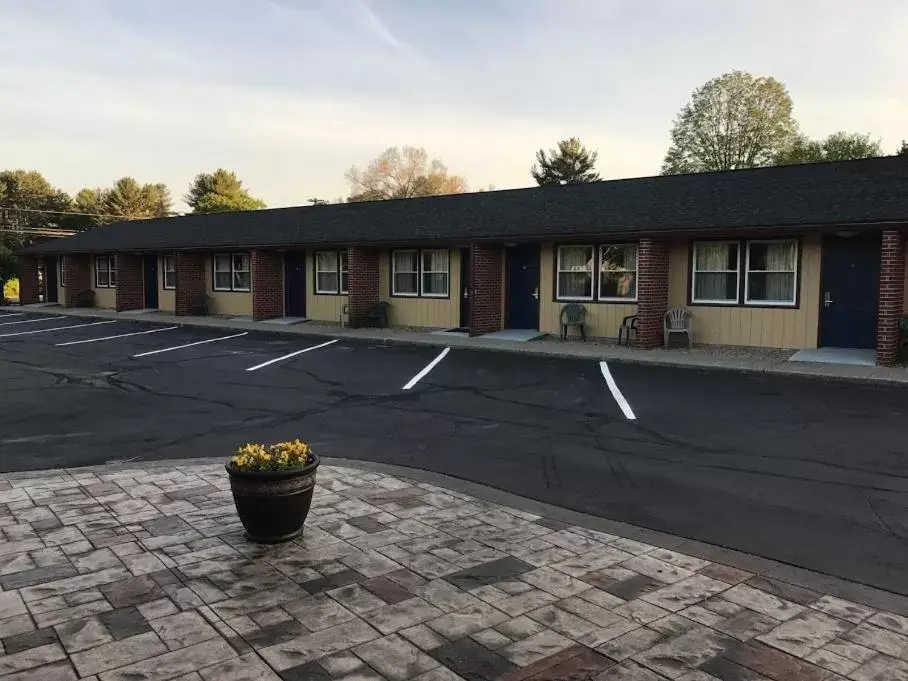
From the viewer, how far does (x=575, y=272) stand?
18625 mm

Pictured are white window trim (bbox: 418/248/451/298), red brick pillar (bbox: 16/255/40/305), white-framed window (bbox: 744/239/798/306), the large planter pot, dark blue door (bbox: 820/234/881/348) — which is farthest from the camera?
red brick pillar (bbox: 16/255/40/305)

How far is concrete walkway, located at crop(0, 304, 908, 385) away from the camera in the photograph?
41.8 ft

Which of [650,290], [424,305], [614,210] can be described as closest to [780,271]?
[650,290]

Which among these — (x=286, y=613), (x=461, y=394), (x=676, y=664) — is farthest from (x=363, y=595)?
(x=461, y=394)

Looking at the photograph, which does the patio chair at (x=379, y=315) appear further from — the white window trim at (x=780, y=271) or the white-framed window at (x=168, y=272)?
the white-framed window at (x=168, y=272)

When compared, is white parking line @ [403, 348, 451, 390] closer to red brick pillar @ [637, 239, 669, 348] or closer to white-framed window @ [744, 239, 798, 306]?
red brick pillar @ [637, 239, 669, 348]

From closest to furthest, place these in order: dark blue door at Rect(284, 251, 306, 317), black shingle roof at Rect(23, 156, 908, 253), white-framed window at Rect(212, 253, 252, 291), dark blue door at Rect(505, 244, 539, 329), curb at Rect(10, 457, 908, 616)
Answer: curb at Rect(10, 457, 908, 616)
black shingle roof at Rect(23, 156, 908, 253)
dark blue door at Rect(505, 244, 539, 329)
dark blue door at Rect(284, 251, 306, 317)
white-framed window at Rect(212, 253, 252, 291)

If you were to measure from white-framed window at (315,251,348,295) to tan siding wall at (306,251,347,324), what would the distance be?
0.17 m

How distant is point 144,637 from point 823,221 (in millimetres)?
13961

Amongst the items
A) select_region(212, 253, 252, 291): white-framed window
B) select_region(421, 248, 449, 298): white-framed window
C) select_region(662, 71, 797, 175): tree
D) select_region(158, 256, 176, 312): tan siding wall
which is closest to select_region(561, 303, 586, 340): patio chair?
select_region(421, 248, 449, 298): white-framed window

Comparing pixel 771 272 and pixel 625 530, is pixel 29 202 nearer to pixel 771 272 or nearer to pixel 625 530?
pixel 771 272

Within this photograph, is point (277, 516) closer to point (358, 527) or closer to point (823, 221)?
point (358, 527)

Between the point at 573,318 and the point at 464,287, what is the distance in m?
3.96

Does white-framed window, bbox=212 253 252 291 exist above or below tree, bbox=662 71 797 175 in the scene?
below
